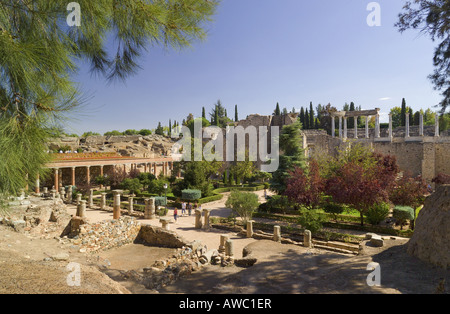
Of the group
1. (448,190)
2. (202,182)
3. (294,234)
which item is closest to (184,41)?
(448,190)

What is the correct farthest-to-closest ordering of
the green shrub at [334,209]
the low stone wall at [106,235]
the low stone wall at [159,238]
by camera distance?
1. the green shrub at [334,209]
2. the low stone wall at [159,238]
3. the low stone wall at [106,235]

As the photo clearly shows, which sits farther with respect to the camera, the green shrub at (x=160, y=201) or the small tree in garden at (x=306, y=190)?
the green shrub at (x=160, y=201)

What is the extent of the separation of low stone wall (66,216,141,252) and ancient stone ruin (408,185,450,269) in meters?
11.0

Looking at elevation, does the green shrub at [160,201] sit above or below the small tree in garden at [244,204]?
below

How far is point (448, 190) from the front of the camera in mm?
6473

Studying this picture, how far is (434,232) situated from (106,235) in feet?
38.6

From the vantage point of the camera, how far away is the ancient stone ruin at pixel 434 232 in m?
5.69

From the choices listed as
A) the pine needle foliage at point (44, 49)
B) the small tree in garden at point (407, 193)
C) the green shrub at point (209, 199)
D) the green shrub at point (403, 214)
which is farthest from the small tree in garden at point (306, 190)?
the pine needle foliage at point (44, 49)

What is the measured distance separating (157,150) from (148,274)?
45030 mm

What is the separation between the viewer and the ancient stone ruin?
569 centimetres

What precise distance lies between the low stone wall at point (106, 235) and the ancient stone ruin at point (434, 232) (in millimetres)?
11032

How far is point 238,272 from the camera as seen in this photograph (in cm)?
799

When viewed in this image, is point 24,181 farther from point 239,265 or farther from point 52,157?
point 239,265

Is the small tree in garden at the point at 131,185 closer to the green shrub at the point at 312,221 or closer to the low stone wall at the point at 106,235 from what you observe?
the low stone wall at the point at 106,235
